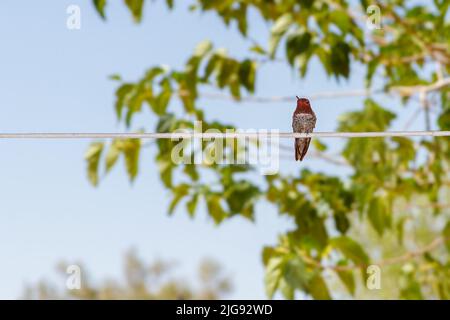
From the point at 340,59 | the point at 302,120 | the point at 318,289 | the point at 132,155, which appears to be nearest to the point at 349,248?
the point at 318,289

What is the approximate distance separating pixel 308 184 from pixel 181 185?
2.18ft

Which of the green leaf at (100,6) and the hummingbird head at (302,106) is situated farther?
the green leaf at (100,6)

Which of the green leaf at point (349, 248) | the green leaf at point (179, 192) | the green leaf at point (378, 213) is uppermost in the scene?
the green leaf at point (179, 192)

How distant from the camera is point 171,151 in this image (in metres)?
3.98

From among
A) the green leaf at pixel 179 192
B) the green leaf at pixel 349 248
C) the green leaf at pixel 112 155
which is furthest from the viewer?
the green leaf at pixel 179 192

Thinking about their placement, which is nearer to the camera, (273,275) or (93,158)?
(273,275)

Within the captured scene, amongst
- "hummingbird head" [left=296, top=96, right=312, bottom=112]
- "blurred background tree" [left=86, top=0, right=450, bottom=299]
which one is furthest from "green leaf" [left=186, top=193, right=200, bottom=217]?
"hummingbird head" [left=296, top=96, right=312, bottom=112]

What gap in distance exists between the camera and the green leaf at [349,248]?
380 centimetres

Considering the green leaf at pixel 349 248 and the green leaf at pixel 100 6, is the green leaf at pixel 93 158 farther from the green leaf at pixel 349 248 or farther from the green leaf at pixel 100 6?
the green leaf at pixel 349 248

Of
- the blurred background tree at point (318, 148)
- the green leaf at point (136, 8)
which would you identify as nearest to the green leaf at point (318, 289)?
the blurred background tree at point (318, 148)

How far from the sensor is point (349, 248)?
150 inches

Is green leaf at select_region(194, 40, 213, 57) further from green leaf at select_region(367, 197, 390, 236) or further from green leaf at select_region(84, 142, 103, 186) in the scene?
green leaf at select_region(367, 197, 390, 236)

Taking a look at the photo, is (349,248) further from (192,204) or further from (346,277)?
(192,204)
